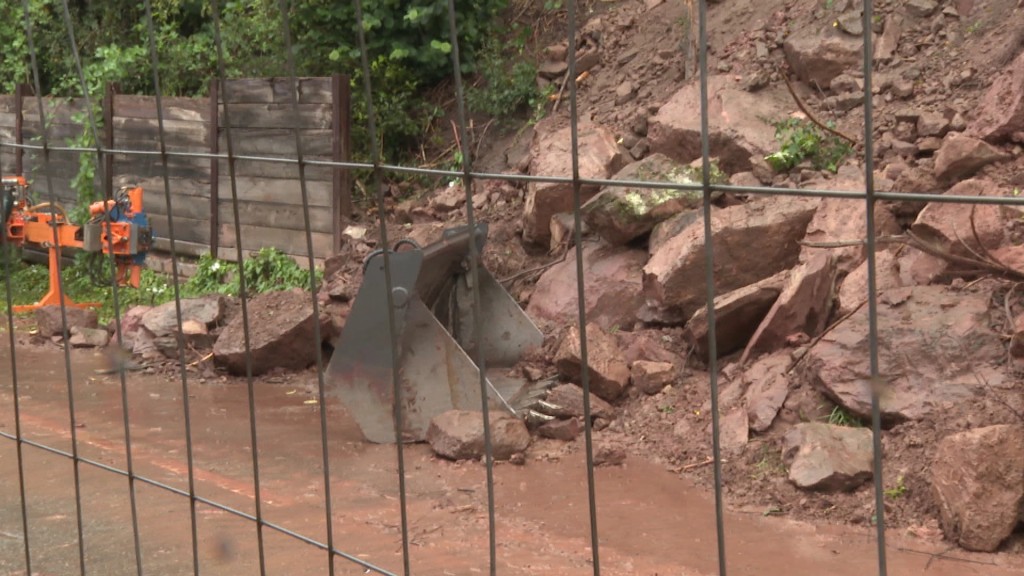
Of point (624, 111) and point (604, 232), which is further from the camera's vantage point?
point (624, 111)

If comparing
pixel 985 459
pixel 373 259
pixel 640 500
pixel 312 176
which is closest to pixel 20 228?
pixel 312 176

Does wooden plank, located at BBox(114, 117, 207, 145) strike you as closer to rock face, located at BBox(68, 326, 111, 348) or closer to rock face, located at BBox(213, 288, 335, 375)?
rock face, located at BBox(68, 326, 111, 348)

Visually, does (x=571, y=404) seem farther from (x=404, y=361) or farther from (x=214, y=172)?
(x=214, y=172)

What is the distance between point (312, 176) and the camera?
9141mm

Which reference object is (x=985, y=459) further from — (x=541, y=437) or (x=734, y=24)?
(x=734, y=24)

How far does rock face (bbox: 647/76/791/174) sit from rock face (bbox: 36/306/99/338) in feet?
14.9

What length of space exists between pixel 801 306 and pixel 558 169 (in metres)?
2.50

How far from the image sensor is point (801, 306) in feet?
20.2

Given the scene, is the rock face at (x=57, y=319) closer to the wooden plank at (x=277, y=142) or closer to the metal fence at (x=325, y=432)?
the metal fence at (x=325, y=432)

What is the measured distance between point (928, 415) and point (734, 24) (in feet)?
14.9

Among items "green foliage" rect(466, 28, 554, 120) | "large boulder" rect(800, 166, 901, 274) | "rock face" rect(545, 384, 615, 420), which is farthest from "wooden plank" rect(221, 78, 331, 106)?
"large boulder" rect(800, 166, 901, 274)

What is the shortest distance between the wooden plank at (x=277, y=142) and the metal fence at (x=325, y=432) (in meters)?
2.12

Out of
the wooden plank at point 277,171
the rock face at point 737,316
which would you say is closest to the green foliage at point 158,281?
the wooden plank at point 277,171

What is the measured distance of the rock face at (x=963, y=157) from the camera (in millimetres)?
6289
